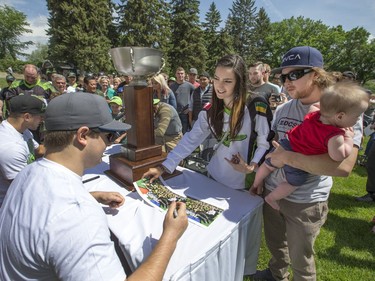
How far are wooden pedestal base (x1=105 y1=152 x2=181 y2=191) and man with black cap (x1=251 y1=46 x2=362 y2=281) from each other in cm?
93

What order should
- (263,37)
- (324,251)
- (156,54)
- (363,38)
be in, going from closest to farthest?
1. (156,54)
2. (324,251)
3. (363,38)
4. (263,37)

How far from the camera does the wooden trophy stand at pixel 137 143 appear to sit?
185 cm

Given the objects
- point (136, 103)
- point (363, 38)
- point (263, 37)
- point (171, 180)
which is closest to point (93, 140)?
point (136, 103)

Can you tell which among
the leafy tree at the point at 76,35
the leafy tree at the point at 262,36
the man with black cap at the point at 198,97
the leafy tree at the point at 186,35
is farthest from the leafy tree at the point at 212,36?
the man with black cap at the point at 198,97

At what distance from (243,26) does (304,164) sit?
45.6m

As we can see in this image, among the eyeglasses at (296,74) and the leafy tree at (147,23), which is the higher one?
the leafy tree at (147,23)

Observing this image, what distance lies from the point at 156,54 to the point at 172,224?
1.29 meters

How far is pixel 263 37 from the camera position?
138ft

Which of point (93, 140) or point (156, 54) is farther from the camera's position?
point (156, 54)

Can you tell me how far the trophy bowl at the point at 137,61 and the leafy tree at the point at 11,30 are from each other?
5402 centimetres

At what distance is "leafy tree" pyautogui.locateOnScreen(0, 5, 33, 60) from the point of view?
143 ft

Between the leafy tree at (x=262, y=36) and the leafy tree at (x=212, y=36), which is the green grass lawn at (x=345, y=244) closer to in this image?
the leafy tree at (x=212, y=36)

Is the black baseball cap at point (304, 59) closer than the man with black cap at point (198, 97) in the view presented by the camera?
Yes

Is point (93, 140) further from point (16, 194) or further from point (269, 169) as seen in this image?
A: point (269, 169)
